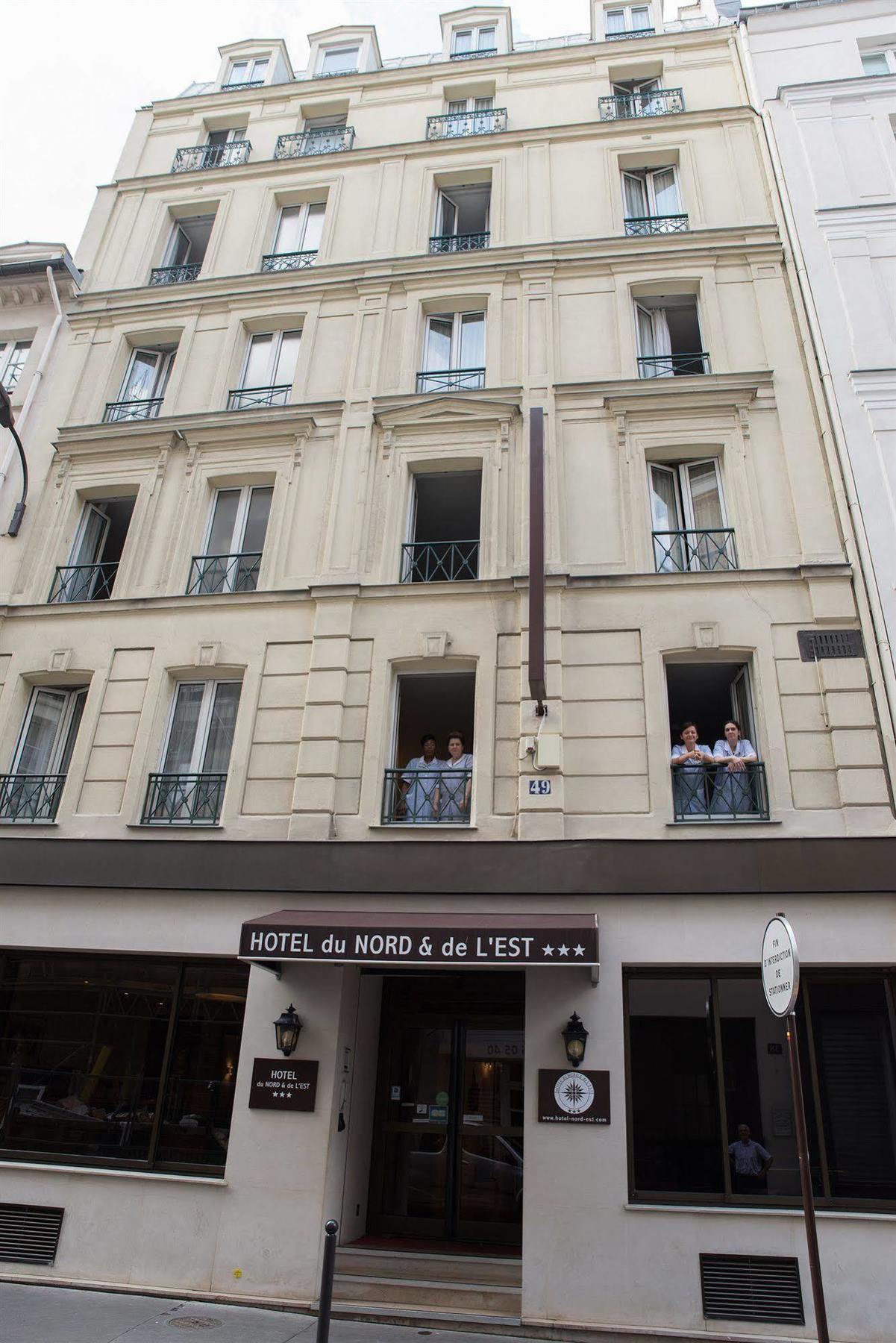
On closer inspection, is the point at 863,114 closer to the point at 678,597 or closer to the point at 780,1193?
the point at 678,597

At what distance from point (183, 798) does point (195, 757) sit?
0.63m

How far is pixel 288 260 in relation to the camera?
15742 millimetres

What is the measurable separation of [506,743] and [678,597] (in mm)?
2994

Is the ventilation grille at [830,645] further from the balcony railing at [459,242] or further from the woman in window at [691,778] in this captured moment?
the balcony railing at [459,242]

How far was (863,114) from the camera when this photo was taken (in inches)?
557

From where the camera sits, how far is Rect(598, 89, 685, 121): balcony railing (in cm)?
1598

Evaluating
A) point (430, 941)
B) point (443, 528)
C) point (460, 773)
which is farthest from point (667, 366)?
point (430, 941)

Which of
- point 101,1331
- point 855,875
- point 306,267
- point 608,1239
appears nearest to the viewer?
point 101,1331

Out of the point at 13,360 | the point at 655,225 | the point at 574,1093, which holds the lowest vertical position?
the point at 574,1093

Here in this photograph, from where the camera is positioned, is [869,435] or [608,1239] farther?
[869,435]

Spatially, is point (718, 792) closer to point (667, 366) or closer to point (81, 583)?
point (667, 366)

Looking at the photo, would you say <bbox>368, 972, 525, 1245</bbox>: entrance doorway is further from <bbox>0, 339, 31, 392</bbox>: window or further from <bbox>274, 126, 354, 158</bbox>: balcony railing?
<bbox>274, 126, 354, 158</bbox>: balcony railing

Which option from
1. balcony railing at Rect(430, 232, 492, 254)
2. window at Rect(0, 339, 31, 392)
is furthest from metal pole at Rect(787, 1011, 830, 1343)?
window at Rect(0, 339, 31, 392)

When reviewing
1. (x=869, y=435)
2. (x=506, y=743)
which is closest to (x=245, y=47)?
(x=869, y=435)
